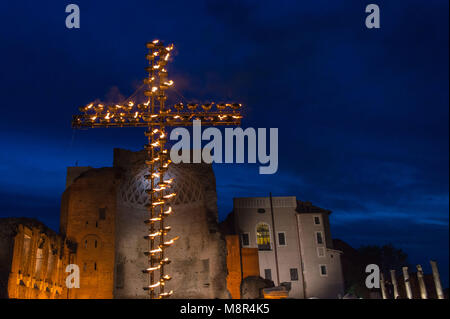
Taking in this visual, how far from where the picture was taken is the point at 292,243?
35.8 meters

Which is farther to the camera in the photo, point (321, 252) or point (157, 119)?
point (321, 252)

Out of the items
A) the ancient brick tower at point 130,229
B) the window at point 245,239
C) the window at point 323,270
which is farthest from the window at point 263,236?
the window at point 323,270

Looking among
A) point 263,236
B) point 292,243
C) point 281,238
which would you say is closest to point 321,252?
point 292,243

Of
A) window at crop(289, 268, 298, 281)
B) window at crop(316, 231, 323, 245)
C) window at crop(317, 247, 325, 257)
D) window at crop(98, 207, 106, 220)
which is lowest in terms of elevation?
window at crop(289, 268, 298, 281)

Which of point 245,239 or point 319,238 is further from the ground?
point 245,239

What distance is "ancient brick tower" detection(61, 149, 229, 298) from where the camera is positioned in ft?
98.4

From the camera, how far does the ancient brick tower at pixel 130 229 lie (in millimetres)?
30000

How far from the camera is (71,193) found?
1228 inches

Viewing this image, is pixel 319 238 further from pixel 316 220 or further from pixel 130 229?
pixel 130 229

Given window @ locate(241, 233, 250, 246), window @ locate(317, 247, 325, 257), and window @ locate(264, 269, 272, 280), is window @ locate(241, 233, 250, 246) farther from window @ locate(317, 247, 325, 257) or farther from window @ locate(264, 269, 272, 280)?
window @ locate(317, 247, 325, 257)

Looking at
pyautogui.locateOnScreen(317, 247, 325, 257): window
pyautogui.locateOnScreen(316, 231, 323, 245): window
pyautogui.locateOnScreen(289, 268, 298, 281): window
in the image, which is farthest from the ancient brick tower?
pyautogui.locateOnScreen(316, 231, 323, 245): window

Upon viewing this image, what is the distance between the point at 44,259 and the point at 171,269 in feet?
42.1

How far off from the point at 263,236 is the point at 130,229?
11.1m
